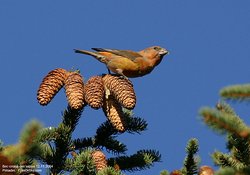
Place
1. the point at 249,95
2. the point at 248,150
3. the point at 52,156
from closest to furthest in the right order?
the point at 249,95, the point at 248,150, the point at 52,156

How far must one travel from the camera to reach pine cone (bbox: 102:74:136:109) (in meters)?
3.96

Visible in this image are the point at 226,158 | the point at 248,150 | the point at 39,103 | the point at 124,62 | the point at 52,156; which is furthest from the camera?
the point at 124,62

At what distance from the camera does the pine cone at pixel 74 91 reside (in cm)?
385

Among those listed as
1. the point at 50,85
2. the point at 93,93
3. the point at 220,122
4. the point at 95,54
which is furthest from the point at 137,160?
the point at 95,54

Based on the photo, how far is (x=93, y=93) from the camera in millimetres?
3896

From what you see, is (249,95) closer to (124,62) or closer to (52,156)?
(52,156)

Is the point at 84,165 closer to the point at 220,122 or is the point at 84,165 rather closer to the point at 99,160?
the point at 99,160

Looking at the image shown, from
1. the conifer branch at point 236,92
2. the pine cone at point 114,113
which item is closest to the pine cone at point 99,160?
the pine cone at point 114,113

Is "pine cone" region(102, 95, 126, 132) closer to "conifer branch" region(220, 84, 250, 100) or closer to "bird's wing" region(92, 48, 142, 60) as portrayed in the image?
"conifer branch" region(220, 84, 250, 100)

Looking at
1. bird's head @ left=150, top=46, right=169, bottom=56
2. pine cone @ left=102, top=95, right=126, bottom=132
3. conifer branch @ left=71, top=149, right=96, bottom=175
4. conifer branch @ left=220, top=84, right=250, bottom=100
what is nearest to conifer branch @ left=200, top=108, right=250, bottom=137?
conifer branch @ left=220, top=84, right=250, bottom=100

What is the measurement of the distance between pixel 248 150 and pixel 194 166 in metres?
0.32

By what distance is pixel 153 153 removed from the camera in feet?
12.3

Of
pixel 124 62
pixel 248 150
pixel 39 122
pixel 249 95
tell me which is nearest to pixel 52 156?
pixel 248 150

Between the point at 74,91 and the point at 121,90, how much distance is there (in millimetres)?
419
